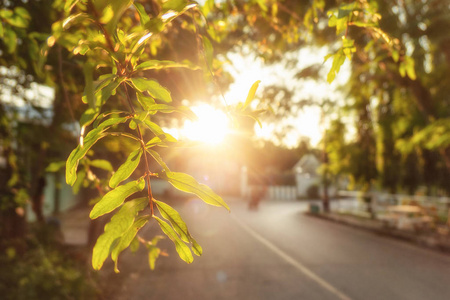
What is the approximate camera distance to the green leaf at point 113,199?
3.44 ft

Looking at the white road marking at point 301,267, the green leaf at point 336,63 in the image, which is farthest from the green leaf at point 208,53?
the white road marking at point 301,267

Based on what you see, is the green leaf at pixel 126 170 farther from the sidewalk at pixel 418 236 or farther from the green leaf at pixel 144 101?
the sidewalk at pixel 418 236

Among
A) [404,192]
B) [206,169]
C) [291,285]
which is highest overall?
[206,169]

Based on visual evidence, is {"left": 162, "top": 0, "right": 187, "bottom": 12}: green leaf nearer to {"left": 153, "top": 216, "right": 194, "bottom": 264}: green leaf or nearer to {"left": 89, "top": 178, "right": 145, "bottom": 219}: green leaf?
{"left": 89, "top": 178, "right": 145, "bottom": 219}: green leaf

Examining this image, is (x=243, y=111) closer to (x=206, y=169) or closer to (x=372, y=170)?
(x=372, y=170)

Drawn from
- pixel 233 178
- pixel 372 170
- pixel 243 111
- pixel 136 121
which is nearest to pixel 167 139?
pixel 136 121

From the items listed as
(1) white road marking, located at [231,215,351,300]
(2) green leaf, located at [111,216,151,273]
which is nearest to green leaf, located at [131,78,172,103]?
(2) green leaf, located at [111,216,151,273]

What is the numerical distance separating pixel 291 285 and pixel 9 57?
20.8 ft

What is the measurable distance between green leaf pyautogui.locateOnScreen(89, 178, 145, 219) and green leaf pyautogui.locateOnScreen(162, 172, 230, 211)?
0.28 ft

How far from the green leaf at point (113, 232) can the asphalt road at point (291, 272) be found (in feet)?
21.1

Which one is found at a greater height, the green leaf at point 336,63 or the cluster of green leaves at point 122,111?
the green leaf at point 336,63

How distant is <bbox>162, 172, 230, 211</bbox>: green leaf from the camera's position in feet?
3.51

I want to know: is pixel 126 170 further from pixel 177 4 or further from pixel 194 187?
pixel 177 4

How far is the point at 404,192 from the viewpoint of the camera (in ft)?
83.4
